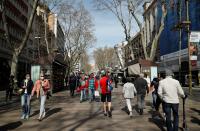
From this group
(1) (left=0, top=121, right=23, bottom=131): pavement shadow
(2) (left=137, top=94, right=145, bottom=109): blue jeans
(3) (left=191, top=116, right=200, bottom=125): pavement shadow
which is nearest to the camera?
(1) (left=0, top=121, right=23, bottom=131): pavement shadow

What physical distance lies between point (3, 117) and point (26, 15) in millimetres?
57222

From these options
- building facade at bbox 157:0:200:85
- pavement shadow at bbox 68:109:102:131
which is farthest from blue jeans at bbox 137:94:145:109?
building facade at bbox 157:0:200:85

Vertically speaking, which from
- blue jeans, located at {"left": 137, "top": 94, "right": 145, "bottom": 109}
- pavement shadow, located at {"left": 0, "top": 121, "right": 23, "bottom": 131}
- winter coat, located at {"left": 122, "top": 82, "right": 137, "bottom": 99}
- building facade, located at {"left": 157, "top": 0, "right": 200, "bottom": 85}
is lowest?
pavement shadow, located at {"left": 0, "top": 121, "right": 23, "bottom": 131}

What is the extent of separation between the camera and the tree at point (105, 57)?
14026cm

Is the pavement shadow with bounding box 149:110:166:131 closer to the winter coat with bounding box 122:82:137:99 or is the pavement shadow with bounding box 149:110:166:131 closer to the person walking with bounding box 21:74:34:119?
the winter coat with bounding box 122:82:137:99

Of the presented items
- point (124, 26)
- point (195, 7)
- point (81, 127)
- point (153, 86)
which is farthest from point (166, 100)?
point (195, 7)

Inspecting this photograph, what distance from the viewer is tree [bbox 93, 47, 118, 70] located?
140m

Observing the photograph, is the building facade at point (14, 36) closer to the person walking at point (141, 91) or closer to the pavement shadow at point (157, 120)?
the person walking at point (141, 91)

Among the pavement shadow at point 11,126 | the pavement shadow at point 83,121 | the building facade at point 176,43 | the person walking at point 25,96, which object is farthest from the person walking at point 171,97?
the building facade at point 176,43

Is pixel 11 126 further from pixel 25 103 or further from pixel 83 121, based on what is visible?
pixel 83 121

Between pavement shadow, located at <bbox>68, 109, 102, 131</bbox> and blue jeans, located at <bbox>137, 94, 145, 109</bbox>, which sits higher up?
blue jeans, located at <bbox>137, 94, 145, 109</bbox>

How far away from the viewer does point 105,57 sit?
484 ft

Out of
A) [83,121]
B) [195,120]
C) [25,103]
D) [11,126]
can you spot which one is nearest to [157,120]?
[195,120]

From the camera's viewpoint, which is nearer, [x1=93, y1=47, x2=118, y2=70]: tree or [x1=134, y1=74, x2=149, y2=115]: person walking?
[x1=134, y1=74, x2=149, y2=115]: person walking
